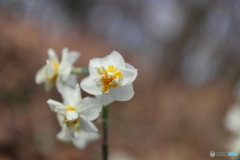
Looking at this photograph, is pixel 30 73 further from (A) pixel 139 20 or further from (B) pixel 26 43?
(A) pixel 139 20

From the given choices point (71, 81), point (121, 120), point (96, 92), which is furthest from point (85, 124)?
point (121, 120)

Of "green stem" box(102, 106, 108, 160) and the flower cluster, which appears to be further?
"green stem" box(102, 106, 108, 160)

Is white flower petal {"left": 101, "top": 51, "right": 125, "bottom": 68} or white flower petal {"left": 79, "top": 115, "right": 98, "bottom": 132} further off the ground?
white flower petal {"left": 101, "top": 51, "right": 125, "bottom": 68}

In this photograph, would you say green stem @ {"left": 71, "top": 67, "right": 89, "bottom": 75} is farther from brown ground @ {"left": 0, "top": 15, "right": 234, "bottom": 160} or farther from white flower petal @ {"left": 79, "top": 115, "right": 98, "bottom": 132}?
brown ground @ {"left": 0, "top": 15, "right": 234, "bottom": 160}

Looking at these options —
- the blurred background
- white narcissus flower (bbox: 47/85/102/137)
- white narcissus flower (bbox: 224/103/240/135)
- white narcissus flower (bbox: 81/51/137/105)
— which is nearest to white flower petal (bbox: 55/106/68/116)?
white narcissus flower (bbox: 47/85/102/137)

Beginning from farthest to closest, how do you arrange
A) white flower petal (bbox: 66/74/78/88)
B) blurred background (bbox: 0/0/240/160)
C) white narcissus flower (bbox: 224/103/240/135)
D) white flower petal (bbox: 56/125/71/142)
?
1. blurred background (bbox: 0/0/240/160)
2. white narcissus flower (bbox: 224/103/240/135)
3. white flower petal (bbox: 66/74/78/88)
4. white flower petal (bbox: 56/125/71/142)

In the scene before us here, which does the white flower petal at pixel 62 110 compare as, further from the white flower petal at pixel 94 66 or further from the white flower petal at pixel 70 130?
the white flower petal at pixel 94 66

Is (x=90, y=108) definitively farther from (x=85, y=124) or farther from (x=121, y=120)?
(x=121, y=120)
